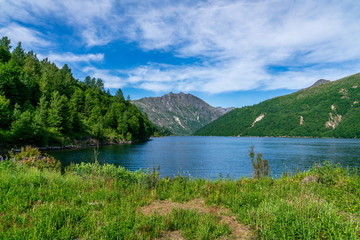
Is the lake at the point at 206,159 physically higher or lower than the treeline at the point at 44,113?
lower

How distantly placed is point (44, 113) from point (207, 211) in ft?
230

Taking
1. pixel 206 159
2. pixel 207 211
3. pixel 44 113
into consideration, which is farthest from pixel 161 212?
pixel 44 113

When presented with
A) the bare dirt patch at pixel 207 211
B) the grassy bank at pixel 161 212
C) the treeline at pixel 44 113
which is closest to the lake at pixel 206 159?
the grassy bank at pixel 161 212

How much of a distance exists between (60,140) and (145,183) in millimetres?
63551

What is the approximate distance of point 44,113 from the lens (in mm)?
62562

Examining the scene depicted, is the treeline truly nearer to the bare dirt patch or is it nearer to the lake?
the lake

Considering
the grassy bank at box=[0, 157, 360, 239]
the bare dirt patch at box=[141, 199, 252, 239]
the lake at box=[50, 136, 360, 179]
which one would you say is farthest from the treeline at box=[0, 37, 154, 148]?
the bare dirt patch at box=[141, 199, 252, 239]

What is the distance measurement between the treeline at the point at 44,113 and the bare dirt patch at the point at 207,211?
49.7m

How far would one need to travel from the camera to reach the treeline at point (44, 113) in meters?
45.9

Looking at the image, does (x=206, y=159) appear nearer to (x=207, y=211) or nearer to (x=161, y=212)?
(x=207, y=211)

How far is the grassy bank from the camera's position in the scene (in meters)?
5.29

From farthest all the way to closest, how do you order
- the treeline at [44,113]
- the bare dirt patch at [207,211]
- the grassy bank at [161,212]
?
1. the treeline at [44,113]
2. the bare dirt patch at [207,211]
3. the grassy bank at [161,212]

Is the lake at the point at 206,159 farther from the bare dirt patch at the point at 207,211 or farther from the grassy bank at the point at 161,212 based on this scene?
the bare dirt patch at the point at 207,211

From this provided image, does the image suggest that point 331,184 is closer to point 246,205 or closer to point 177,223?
point 246,205
